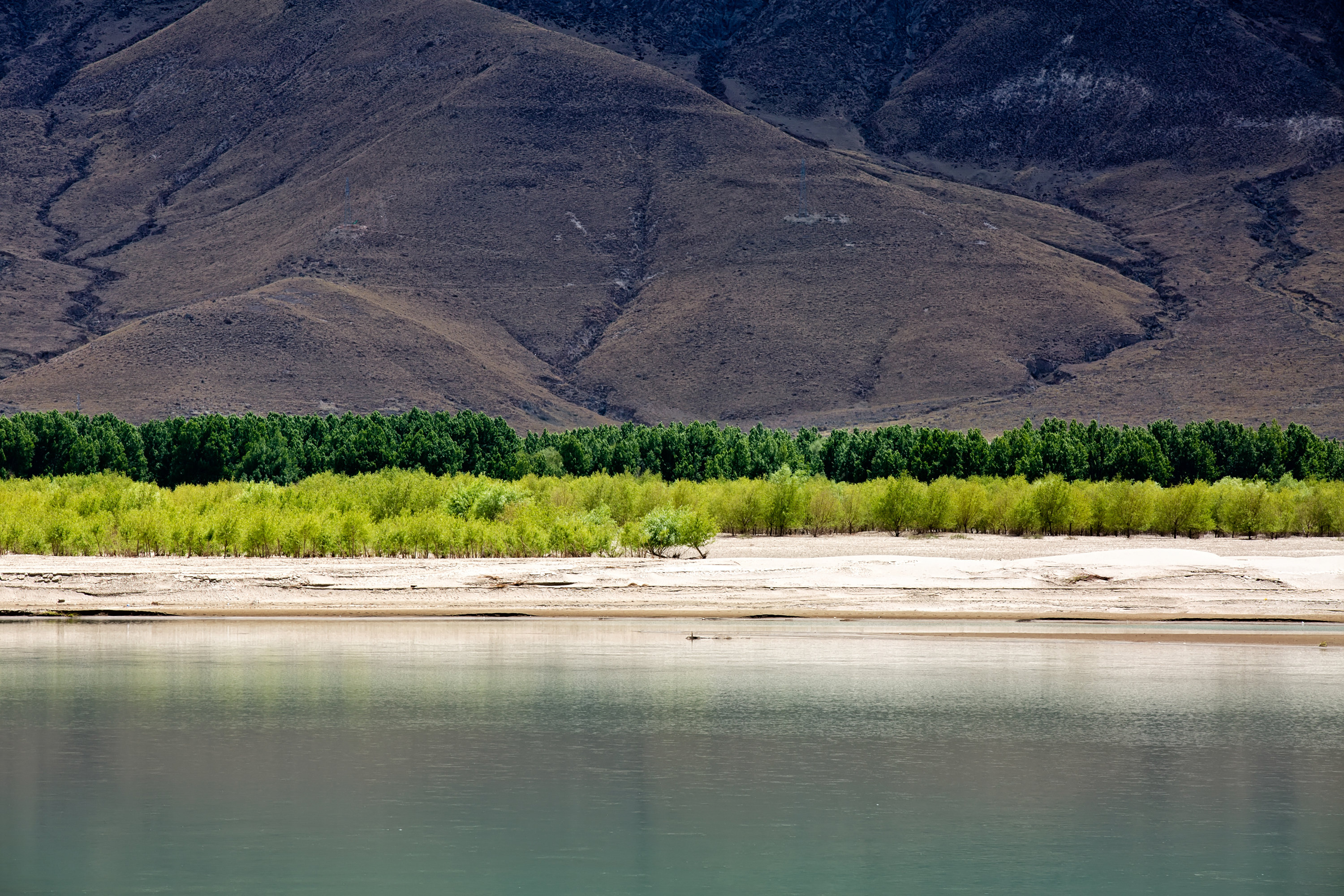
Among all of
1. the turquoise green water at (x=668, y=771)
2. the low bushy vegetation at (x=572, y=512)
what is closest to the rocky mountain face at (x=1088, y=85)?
the low bushy vegetation at (x=572, y=512)

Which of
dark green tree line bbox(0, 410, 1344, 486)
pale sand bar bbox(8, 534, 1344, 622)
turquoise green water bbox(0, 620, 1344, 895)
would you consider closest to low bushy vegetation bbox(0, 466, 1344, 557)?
pale sand bar bbox(8, 534, 1344, 622)

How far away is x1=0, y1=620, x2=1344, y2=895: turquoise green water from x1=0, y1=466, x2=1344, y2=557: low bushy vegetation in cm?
1007

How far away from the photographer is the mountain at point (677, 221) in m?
117

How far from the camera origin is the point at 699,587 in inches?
1175

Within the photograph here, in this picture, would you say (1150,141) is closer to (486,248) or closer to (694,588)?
(486,248)

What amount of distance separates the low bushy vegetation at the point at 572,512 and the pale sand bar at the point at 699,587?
1.04 metres

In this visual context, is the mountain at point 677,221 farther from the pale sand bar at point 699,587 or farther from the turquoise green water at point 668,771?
the turquoise green water at point 668,771

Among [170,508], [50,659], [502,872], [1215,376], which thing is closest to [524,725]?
[502,872]

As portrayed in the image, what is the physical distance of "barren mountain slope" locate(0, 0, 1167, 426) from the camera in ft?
387

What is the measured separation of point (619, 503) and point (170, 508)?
11359 mm

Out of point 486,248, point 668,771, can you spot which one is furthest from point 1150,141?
point 668,771

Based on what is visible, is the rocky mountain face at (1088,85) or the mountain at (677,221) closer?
the mountain at (677,221)

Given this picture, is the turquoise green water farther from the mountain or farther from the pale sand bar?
the mountain

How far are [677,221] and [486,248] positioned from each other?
17.5 m
